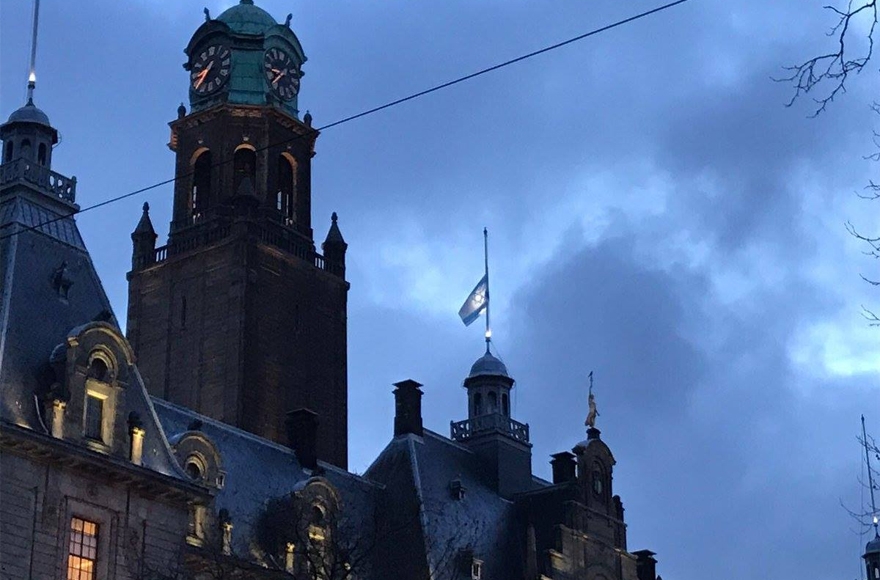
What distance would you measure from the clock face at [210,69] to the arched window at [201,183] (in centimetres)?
393

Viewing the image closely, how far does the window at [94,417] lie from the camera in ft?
188

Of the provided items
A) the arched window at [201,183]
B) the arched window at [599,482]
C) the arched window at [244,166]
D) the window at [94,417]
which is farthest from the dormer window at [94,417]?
the arched window at [201,183]

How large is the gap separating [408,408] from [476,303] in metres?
11.2

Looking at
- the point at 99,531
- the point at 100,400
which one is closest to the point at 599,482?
the point at 100,400

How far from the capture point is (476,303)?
303ft

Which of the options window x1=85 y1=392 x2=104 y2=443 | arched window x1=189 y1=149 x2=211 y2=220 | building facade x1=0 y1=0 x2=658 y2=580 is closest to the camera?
building facade x1=0 y1=0 x2=658 y2=580

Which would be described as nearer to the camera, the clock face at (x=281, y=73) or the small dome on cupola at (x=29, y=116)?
the small dome on cupola at (x=29, y=116)

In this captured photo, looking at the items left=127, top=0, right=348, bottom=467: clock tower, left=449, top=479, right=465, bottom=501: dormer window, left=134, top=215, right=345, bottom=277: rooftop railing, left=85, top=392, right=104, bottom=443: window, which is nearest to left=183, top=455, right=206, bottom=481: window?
left=85, top=392, right=104, bottom=443: window

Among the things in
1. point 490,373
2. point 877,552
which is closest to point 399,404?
point 490,373

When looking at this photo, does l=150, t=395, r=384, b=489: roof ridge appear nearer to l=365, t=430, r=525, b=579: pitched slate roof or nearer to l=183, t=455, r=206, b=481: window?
l=365, t=430, r=525, b=579: pitched slate roof

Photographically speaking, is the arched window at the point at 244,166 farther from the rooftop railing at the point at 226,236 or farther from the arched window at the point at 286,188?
the rooftop railing at the point at 226,236

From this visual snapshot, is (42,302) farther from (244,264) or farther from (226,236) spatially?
(226,236)

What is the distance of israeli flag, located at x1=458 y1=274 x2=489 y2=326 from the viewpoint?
302 feet

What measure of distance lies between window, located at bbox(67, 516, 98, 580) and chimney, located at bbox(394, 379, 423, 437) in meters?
27.4
